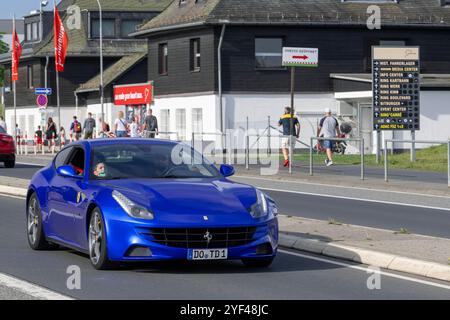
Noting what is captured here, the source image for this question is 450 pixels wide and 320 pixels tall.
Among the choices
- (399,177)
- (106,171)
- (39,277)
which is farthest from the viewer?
(399,177)

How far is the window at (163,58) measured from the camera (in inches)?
2359

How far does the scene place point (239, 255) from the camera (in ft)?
39.0

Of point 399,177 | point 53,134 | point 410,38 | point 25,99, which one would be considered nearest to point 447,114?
point 410,38

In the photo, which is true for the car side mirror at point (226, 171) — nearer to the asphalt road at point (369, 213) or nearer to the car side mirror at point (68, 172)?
the car side mirror at point (68, 172)

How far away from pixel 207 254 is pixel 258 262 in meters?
0.90

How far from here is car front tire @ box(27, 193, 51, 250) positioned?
46.2 feet

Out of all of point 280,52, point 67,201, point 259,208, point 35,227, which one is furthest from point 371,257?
point 280,52

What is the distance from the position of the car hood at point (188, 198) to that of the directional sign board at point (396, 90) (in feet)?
66.1

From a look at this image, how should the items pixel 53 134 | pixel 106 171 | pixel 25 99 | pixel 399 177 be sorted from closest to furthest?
pixel 106 171 < pixel 399 177 < pixel 53 134 < pixel 25 99

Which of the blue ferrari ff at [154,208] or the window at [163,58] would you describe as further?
the window at [163,58]

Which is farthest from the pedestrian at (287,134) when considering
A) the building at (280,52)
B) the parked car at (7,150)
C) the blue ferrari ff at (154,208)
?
the blue ferrari ff at (154,208)

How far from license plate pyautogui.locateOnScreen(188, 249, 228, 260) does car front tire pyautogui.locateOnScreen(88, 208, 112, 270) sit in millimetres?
867

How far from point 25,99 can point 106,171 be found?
69879mm

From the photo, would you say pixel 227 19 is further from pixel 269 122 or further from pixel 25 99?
pixel 25 99
